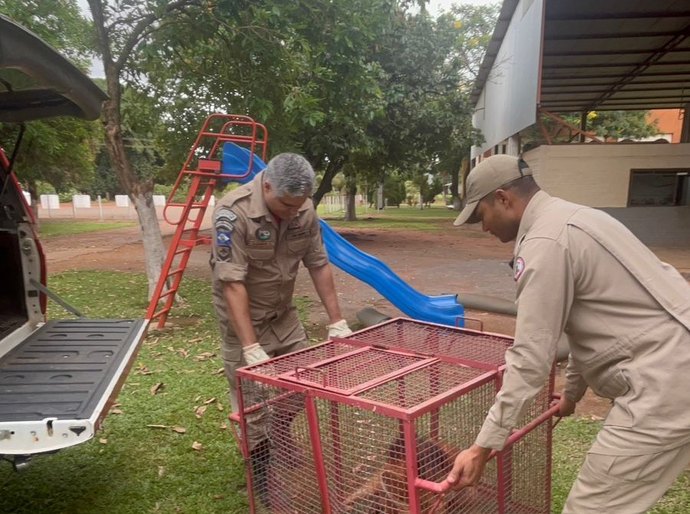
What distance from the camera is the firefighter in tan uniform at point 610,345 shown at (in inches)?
68.4

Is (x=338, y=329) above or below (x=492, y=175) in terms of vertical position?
below

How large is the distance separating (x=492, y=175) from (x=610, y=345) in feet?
2.25

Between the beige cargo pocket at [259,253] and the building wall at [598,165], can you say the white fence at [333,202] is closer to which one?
the building wall at [598,165]

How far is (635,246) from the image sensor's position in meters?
1.83

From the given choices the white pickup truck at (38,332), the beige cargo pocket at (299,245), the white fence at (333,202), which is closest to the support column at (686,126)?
the beige cargo pocket at (299,245)

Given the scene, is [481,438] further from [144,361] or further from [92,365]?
[144,361]

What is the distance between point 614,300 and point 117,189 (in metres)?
51.6

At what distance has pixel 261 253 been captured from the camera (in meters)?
3.01

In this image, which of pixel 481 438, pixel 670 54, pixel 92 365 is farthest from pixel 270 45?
pixel 670 54

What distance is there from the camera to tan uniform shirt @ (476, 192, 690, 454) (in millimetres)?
1734

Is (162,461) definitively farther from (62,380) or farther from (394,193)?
(394,193)

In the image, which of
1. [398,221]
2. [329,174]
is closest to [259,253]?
[329,174]

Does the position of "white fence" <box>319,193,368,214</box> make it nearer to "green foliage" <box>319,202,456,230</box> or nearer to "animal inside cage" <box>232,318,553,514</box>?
"green foliage" <box>319,202,456,230</box>

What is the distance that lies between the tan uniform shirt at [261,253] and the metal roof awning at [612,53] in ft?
28.5
